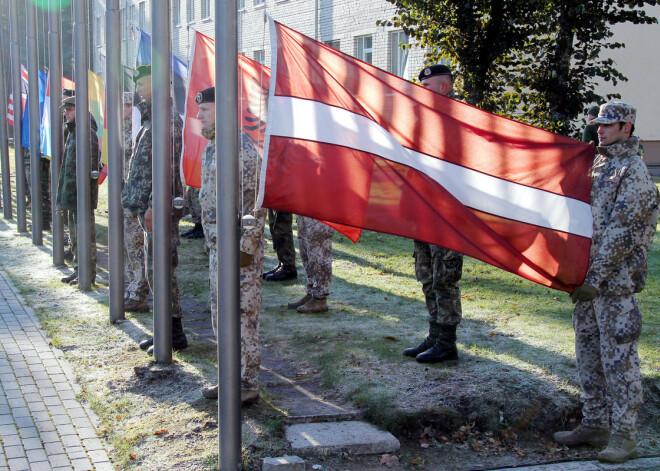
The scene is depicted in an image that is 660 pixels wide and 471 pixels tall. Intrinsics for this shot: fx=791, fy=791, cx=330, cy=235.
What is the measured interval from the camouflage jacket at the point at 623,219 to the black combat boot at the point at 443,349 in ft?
5.74

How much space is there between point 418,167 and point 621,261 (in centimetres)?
133

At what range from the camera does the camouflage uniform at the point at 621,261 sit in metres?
4.64

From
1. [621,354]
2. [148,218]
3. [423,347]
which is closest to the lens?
[621,354]

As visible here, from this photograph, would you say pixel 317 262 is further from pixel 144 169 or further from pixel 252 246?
pixel 252 246

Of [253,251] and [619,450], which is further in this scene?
[253,251]

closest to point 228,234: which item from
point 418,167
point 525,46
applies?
point 418,167

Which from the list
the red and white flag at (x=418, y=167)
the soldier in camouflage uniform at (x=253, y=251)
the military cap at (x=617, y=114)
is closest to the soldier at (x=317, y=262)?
the soldier in camouflage uniform at (x=253, y=251)

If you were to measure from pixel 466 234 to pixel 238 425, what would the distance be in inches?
69.6

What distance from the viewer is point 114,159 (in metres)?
7.74

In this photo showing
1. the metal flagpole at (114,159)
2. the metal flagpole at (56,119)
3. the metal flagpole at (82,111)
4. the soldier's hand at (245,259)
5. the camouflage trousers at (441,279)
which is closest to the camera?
the soldier's hand at (245,259)

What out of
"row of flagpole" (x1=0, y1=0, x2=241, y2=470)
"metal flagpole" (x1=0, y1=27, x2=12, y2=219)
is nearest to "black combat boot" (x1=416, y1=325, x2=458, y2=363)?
"row of flagpole" (x1=0, y1=0, x2=241, y2=470)

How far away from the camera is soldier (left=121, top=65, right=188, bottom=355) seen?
22.4 feet

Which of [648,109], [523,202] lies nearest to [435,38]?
[523,202]

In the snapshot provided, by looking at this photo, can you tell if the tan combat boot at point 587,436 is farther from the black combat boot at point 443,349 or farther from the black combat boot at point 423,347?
the black combat boot at point 423,347
